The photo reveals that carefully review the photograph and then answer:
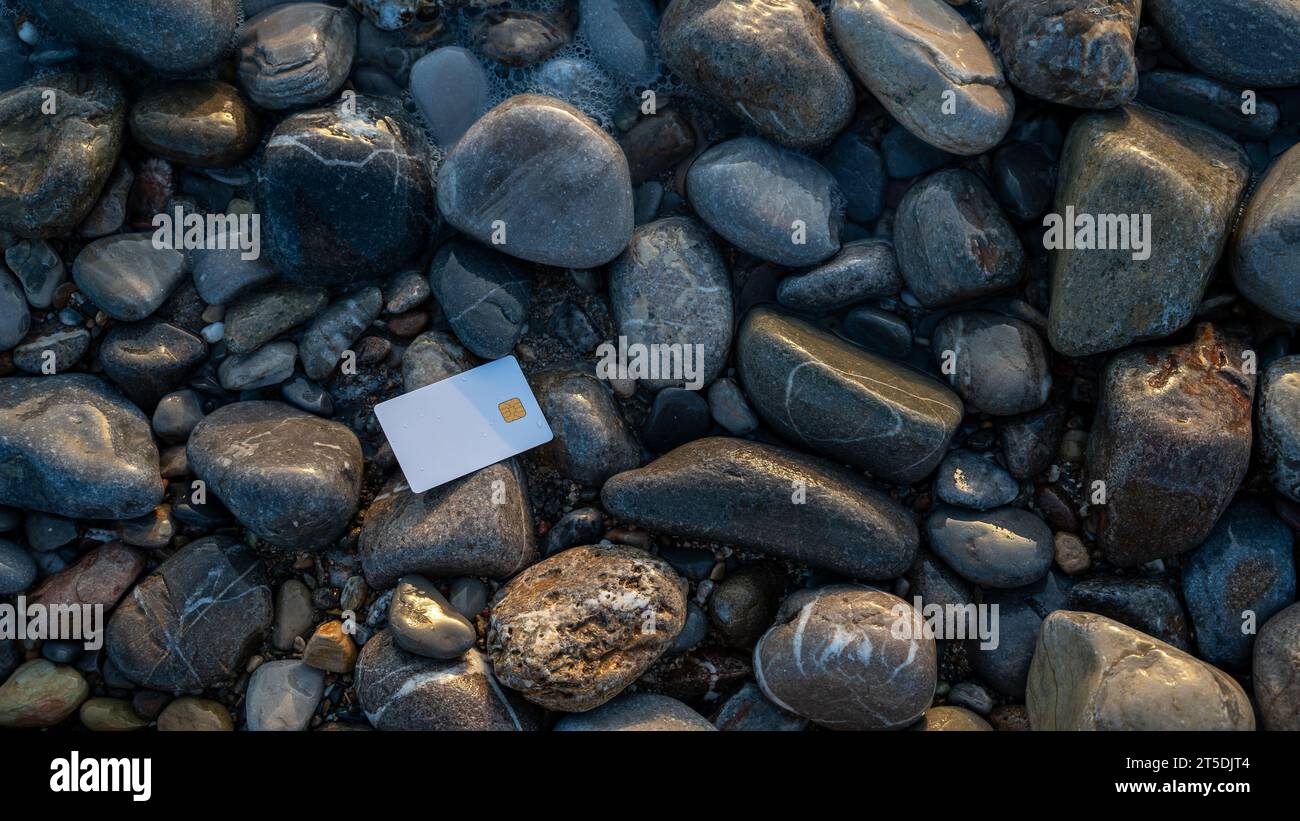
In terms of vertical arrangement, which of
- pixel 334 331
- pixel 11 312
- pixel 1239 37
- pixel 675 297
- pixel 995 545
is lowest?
pixel 995 545

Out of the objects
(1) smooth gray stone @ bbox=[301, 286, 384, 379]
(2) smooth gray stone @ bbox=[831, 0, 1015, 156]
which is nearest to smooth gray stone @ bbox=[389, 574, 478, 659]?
(1) smooth gray stone @ bbox=[301, 286, 384, 379]

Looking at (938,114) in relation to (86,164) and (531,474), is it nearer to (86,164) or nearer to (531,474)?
(531,474)

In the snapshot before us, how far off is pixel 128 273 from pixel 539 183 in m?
2.15

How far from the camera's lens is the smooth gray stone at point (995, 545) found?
422 centimetres

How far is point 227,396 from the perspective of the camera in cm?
452

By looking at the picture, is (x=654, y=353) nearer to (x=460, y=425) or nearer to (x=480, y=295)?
(x=480, y=295)

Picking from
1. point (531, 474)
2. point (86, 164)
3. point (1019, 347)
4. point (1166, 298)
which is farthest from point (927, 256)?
point (86, 164)

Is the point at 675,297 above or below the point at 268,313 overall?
above

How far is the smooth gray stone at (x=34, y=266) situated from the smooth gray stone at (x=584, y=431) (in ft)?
8.37

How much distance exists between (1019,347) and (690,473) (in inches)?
69.4

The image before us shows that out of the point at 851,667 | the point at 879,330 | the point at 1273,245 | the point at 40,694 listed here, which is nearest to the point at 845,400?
the point at 879,330

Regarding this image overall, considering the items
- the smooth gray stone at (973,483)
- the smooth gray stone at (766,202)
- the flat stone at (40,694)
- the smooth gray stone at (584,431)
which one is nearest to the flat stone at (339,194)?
the smooth gray stone at (584,431)

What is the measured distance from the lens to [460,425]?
4402 mm

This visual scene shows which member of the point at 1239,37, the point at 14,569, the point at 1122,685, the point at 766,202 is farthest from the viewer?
the point at 766,202
